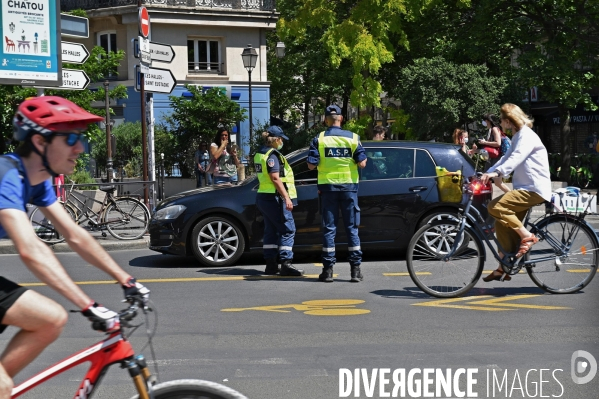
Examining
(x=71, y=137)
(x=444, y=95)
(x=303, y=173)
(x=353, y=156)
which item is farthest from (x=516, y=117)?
(x=444, y=95)

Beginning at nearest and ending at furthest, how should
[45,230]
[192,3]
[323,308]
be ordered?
[323,308] → [45,230] → [192,3]

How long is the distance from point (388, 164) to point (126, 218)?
5.11m

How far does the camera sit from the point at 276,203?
419 inches

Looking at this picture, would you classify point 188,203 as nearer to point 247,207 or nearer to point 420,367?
point 247,207

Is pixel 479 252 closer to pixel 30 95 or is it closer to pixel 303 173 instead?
pixel 303 173

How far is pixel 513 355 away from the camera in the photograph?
627 cm

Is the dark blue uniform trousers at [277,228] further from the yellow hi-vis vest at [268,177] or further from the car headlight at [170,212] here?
the car headlight at [170,212]

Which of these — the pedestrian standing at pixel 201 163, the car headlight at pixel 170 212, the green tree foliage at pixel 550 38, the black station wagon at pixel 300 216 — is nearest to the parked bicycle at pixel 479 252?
the black station wagon at pixel 300 216

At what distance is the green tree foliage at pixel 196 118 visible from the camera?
34906 millimetres

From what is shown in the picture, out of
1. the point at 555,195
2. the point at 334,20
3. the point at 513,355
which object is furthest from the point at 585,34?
the point at 513,355

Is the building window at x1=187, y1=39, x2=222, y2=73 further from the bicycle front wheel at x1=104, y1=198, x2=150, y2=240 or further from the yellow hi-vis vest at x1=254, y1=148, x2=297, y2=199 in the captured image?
the yellow hi-vis vest at x1=254, y1=148, x2=297, y2=199

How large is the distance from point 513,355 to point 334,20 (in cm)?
2133

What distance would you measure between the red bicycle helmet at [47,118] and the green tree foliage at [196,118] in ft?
101

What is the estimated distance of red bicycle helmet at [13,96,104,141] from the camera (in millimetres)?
3629
